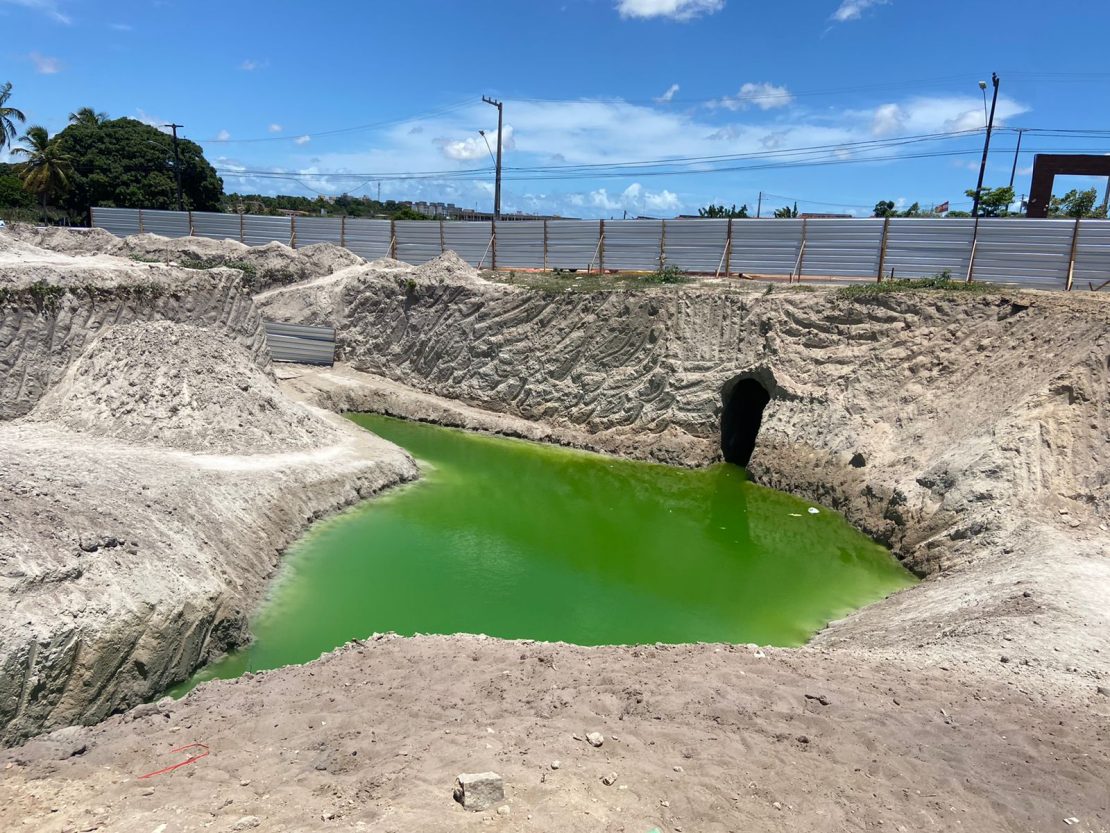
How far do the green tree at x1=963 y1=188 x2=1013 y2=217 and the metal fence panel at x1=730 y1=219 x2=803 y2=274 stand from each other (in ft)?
52.6

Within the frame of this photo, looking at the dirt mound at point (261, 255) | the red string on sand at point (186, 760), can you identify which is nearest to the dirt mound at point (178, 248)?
the dirt mound at point (261, 255)

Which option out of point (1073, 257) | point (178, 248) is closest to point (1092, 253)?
point (1073, 257)

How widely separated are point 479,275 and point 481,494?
13.5 metres

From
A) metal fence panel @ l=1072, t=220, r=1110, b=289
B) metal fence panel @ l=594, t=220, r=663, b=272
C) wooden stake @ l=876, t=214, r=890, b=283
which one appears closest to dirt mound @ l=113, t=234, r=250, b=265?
metal fence panel @ l=594, t=220, r=663, b=272

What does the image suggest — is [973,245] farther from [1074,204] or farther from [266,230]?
[266,230]

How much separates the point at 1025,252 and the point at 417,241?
2482cm

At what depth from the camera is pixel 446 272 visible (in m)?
28.6

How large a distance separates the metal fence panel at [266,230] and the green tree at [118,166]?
1846cm

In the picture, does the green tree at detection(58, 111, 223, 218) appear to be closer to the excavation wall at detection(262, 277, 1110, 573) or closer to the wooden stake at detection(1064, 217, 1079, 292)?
the excavation wall at detection(262, 277, 1110, 573)

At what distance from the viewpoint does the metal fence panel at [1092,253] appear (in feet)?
67.8

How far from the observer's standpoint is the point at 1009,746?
7.46 metres

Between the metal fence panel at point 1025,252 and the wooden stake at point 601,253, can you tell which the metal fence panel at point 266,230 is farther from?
the metal fence panel at point 1025,252

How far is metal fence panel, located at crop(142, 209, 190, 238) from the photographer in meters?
40.9

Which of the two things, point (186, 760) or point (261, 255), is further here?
point (261, 255)
